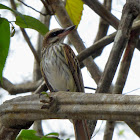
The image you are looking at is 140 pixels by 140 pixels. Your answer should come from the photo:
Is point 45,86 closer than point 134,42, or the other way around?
point 134,42

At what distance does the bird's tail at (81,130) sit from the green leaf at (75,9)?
4.12 ft

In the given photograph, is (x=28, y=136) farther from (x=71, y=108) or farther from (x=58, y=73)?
(x=58, y=73)

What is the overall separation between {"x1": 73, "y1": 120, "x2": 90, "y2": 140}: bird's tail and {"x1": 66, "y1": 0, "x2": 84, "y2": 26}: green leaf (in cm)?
126

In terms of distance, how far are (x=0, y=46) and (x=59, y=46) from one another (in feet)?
7.61

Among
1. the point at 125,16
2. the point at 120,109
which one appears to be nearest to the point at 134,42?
the point at 125,16

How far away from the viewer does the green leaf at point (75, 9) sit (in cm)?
371

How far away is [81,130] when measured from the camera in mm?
2986

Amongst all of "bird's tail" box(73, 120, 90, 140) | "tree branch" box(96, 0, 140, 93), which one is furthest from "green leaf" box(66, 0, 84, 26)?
"bird's tail" box(73, 120, 90, 140)

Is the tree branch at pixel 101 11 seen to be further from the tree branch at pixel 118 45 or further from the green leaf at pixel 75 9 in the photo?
the tree branch at pixel 118 45

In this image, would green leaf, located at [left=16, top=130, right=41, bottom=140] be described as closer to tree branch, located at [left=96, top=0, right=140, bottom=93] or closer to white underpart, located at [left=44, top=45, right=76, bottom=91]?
tree branch, located at [left=96, top=0, right=140, bottom=93]

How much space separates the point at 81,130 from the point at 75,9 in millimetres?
1425

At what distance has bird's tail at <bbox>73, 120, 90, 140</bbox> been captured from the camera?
2949 millimetres

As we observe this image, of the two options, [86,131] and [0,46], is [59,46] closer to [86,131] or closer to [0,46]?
[86,131]

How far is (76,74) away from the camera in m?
3.95
